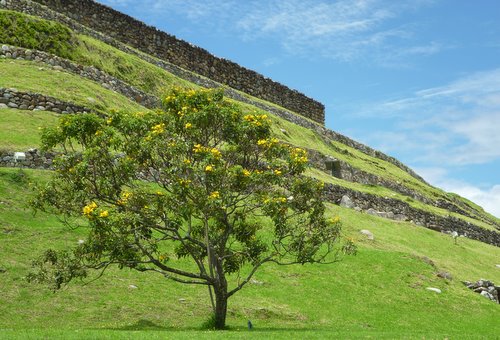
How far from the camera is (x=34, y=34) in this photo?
35375 mm

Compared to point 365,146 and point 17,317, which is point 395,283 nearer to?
point 17,317

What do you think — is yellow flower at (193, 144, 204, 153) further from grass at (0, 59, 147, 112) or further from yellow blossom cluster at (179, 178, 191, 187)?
grass at (0, 59, 147, 112)

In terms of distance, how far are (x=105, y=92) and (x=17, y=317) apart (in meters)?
19.6

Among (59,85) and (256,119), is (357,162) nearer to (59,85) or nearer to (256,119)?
(59,85)

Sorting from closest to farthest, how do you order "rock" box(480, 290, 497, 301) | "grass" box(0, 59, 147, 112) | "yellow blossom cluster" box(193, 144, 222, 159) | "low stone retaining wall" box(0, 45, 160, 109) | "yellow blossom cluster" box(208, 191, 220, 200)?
"yellow blossom cluster" box(208, 191, 220, 200) → "yellow blossom cluster" box(193, 144, 222, 159) → "rock" box(480, 290, 497, 301) → "grass" box(0, 59, 147, 112) → "low stone retaining wall" box(0, 45, 160, 109)

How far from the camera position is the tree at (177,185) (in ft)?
56.5

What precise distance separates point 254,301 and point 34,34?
22225 millimetres

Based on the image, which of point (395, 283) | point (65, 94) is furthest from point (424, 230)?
point (65, 94)

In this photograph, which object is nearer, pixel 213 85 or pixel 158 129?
pixel 158 129

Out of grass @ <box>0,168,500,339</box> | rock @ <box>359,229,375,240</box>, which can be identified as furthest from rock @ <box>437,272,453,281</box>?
rock @ <box>359,229,375,240</box>

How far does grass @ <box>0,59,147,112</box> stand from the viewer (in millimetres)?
30453

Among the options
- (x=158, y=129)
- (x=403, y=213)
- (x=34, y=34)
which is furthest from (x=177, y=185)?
(x=403, y=213)

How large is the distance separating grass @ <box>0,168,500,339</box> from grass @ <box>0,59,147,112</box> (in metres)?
7.18

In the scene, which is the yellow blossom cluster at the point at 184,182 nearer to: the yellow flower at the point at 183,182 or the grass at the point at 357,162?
the yellow flower at the point at 183,182
